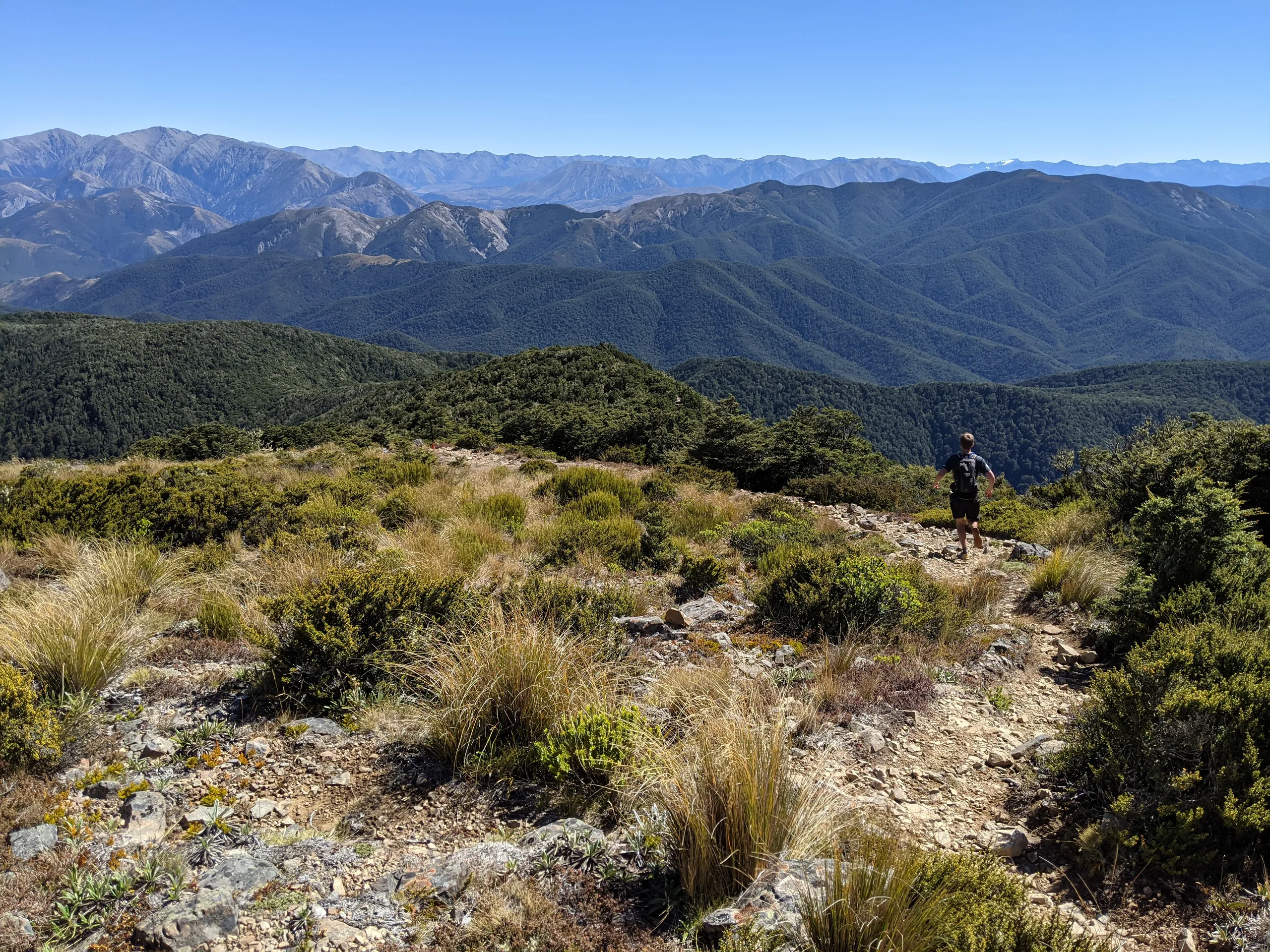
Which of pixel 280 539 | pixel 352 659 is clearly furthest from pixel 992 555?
pixel 280 539

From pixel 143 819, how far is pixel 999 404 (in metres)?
183

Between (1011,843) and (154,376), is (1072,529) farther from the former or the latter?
(154,376)

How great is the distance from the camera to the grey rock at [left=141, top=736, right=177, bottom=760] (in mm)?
3844

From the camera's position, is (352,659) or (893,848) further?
(352,659)

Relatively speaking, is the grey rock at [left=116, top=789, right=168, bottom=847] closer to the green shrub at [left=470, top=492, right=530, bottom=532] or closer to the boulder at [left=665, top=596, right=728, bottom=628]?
the boulder at [left=665, top=596, right=728, bottom=628]

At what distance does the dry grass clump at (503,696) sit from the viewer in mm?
3922

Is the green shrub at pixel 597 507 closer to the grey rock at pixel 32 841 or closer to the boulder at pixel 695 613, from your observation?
the boulder at pixel 695 613

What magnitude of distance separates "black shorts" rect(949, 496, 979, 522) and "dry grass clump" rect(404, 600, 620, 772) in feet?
27.4

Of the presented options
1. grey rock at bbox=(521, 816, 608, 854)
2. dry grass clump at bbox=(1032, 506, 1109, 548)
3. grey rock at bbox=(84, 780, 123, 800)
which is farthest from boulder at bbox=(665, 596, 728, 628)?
dry grass clump at bbox=(1032, 506, 1109, 548)

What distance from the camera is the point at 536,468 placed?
16.9 meters

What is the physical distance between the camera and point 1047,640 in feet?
21.4

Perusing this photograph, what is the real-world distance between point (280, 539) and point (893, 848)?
22.4ft

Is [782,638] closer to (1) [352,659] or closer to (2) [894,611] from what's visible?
(2) [894,611]

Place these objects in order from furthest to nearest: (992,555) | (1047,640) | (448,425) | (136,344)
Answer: (136,344) → (448,425) → (992,555) → (1047,640)
